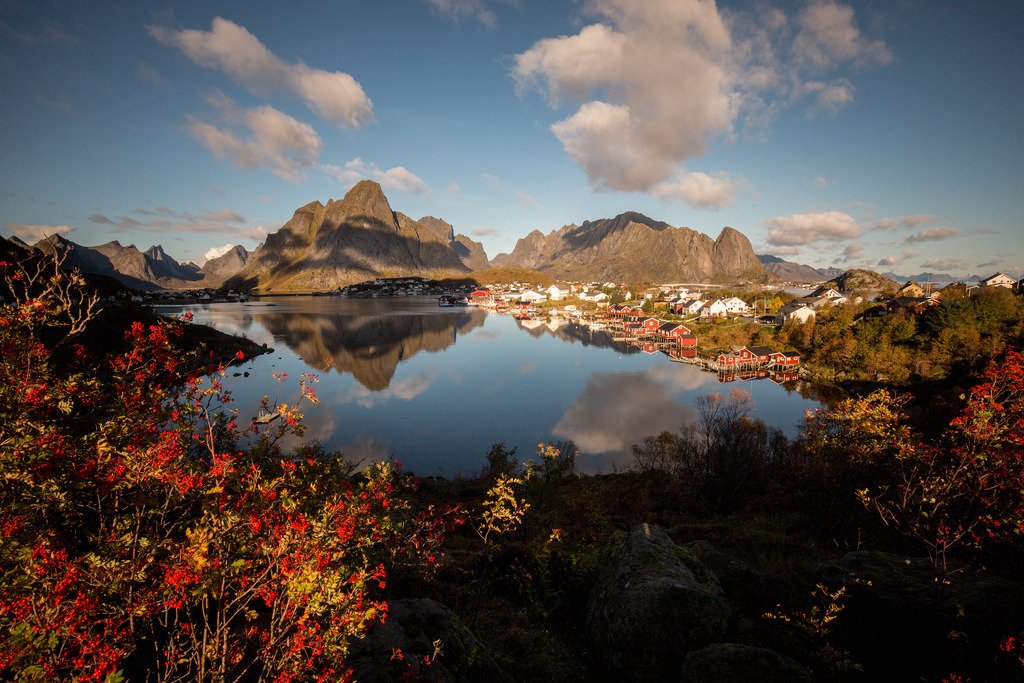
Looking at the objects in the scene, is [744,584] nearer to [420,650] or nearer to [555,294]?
[420,650]

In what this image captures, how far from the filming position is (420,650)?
20.5ft

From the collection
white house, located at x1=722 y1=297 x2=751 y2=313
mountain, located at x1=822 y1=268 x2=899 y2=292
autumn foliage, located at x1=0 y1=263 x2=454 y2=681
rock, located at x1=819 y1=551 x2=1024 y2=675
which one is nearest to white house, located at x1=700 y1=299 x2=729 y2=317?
white house, located at x1=722 y1=297 x2=751 y2=313

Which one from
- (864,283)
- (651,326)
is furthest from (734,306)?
(864,283)

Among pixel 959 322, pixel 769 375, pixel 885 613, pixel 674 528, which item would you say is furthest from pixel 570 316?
pixel 885 613

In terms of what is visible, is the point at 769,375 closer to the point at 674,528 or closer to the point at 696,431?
the point at 696,431

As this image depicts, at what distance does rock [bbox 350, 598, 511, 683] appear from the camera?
18.5 ft

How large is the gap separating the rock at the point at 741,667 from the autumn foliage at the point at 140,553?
4.51 metres

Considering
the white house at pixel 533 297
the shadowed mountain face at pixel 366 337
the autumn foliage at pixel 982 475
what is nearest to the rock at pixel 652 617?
the autumn foliage at pixel 982 475

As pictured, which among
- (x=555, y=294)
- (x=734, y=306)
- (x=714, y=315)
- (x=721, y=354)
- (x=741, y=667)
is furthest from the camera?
(x=555, y=294)

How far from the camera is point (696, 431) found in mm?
35250

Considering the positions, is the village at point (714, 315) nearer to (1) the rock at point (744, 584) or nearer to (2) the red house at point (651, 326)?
(2) the red house at point (651, 326)

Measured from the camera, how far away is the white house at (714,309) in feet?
360

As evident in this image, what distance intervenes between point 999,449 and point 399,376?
53844 mm

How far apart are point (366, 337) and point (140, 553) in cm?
8211
